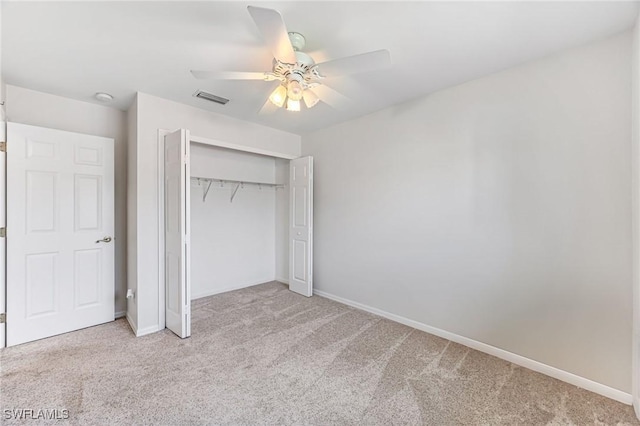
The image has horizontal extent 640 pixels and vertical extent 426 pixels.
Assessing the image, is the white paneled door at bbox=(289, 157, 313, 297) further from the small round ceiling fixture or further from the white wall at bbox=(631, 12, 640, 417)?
the white wall at bbox=(631, 12, 640, 417)

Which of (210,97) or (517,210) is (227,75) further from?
(517,210)

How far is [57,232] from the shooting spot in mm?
2768

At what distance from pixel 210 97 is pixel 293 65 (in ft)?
5.02

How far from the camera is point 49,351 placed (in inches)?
95.8

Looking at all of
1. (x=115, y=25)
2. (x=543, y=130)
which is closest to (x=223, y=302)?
(x=115, y=25)

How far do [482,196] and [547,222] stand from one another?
20.0 inches

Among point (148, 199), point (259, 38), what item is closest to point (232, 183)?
point (148, 199)

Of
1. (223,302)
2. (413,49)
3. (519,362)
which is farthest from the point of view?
(223,302)

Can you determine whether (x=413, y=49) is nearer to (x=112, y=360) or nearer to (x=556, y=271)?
(x=556, y=271)

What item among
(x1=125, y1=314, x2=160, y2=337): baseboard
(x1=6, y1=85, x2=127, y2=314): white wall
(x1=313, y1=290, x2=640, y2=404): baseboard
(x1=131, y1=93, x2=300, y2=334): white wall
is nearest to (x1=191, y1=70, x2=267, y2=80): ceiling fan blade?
(x1=131, y1=93, x2=300, y2=334): white wall

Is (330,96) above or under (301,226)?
above

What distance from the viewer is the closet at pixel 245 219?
3.91 m

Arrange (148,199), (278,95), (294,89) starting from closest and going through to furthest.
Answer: (294,89)
(278,95)
(148,199)

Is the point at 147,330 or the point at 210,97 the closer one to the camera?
the point at 147,330
